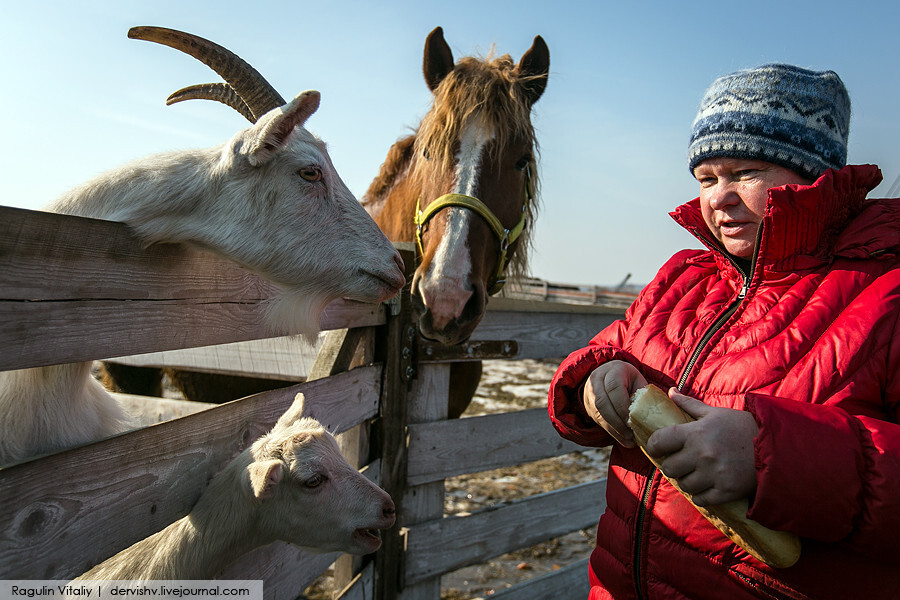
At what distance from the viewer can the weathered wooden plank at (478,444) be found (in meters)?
2.94

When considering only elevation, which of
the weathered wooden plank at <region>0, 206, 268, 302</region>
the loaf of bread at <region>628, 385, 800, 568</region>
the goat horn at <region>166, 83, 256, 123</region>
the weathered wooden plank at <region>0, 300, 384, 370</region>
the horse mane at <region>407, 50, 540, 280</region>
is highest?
the horse mane at <region>407, 50, 540, 280</region>

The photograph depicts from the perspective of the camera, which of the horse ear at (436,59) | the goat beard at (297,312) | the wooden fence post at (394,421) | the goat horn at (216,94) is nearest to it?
the goat beard at (297,312)

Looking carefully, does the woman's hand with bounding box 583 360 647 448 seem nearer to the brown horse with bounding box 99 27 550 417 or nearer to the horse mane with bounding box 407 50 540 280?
Answer: the brown horse with bounding box 99 27 550 417

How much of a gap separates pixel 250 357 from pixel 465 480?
3.45 m

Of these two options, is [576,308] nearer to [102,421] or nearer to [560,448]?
[560,448]

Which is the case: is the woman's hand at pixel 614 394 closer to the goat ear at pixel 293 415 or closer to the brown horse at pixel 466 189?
the goat ear at pixel 293 415

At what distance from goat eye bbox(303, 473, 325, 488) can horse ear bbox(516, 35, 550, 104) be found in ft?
9.00

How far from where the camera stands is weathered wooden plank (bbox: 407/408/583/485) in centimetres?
294

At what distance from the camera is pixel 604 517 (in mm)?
1770

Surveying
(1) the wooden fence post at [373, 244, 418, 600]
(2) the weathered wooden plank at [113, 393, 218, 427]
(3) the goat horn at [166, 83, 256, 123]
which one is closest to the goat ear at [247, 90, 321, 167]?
(3) the goat horn at [166, 83, 256, 123]

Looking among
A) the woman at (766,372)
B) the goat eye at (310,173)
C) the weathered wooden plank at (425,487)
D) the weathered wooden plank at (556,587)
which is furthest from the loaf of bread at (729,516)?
the weathered wooden plank at (556,587)

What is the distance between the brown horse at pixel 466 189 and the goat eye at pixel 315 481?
36.9 inches

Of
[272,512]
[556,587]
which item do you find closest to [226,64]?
[272,512]

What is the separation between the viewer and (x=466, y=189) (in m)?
2.97
